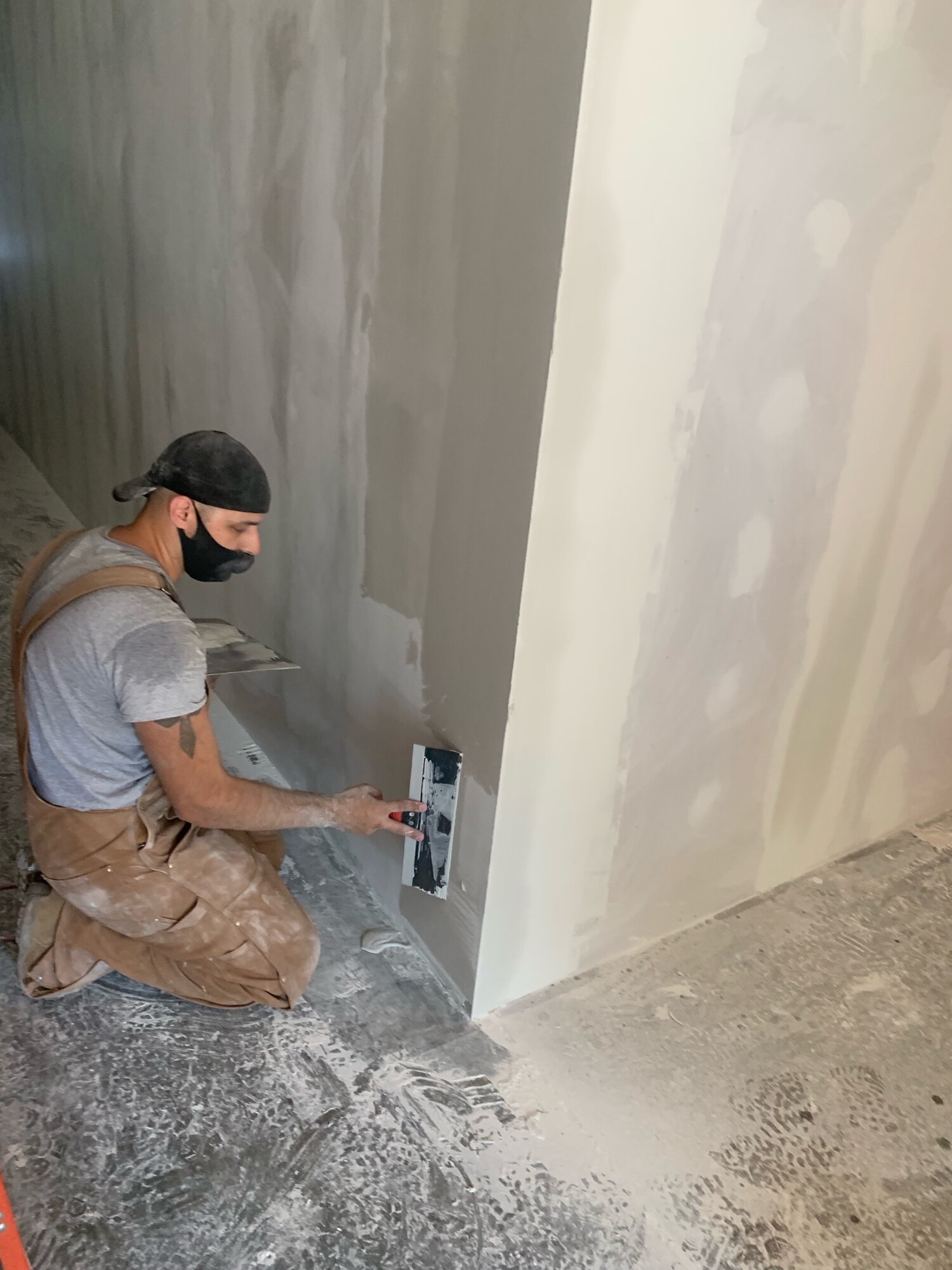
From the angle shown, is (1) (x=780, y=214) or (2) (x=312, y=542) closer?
(1) (x=780, y=214)

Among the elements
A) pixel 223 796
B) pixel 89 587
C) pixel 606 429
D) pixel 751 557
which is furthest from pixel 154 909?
pixel 751 557

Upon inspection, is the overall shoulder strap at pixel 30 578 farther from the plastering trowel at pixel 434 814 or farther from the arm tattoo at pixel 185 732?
the plastering trowel at pixel 434 814

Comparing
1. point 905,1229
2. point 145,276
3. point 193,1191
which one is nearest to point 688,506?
point 905,1229

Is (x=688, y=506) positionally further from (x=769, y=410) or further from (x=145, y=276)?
(x=145, y=276)

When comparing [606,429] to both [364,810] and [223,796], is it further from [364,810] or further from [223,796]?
[223,796]

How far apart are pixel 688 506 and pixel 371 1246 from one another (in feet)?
4.45

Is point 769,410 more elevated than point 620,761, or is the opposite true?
point 769,410

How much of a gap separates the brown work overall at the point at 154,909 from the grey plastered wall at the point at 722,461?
0.45 metres

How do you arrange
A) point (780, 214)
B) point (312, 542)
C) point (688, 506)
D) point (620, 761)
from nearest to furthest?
1. point (780, 214)
2. point (688, 506)
3. point (620, 761)
4. point (312, 542)

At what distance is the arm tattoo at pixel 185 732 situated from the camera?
1542mm

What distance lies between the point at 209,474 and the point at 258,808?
2.01ft

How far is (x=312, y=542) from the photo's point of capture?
2.25 metres

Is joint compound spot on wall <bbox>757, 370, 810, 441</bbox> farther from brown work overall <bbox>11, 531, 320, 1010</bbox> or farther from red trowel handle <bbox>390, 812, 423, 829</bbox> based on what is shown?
brown work overall <bbox>11, 531, 320, 1010</bbox>

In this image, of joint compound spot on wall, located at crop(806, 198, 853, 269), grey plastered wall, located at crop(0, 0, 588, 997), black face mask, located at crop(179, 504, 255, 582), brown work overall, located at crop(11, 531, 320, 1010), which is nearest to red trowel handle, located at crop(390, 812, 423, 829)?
grey plastered wall, located at crop(0, 0, 588, 997)
